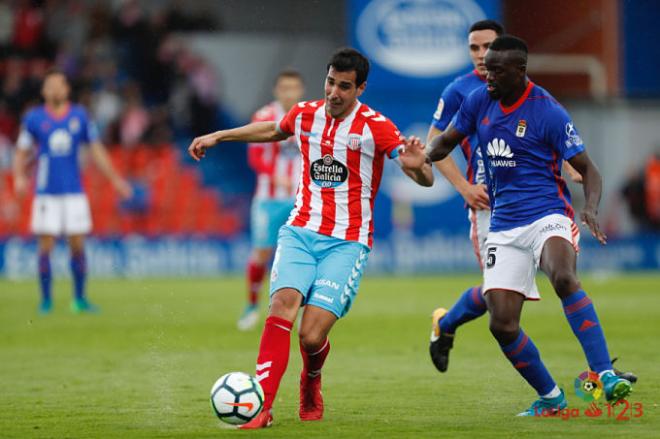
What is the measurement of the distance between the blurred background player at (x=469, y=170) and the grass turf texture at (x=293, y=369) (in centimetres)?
40

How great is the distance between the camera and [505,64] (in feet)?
23.3

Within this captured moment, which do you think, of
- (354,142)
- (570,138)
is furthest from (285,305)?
(570,138)

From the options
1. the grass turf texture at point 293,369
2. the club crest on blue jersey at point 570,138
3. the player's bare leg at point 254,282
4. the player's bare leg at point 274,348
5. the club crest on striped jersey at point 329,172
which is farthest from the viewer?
the player's bare leg at point 254,282

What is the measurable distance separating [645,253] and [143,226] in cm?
960

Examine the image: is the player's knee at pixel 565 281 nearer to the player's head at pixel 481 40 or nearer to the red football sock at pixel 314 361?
the red football sock at pixel 314 361

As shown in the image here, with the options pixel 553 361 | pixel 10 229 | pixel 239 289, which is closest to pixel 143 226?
pixel 10 229

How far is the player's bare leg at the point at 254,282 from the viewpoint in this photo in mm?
13117

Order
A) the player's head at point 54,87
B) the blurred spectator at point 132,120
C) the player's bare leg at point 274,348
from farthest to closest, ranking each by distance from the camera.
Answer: the blurred spectator at point 132,120, the player's head at point 54,87, the player's bare leg at point 274,348

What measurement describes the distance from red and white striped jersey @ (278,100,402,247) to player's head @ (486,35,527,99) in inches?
26.0

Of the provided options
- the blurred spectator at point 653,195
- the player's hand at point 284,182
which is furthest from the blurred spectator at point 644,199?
the player's hand at point 284,182

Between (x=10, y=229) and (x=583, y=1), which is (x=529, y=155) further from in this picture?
(x=583, y=1)

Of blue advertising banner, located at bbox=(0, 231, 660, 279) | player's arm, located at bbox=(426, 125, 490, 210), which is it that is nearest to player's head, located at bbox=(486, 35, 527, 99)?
player's arm, located at bbox=(426, 125, 490, 210)

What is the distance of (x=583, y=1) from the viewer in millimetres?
27047

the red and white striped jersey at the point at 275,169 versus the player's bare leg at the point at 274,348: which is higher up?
the red and white striped jersey at the point at 275,169
